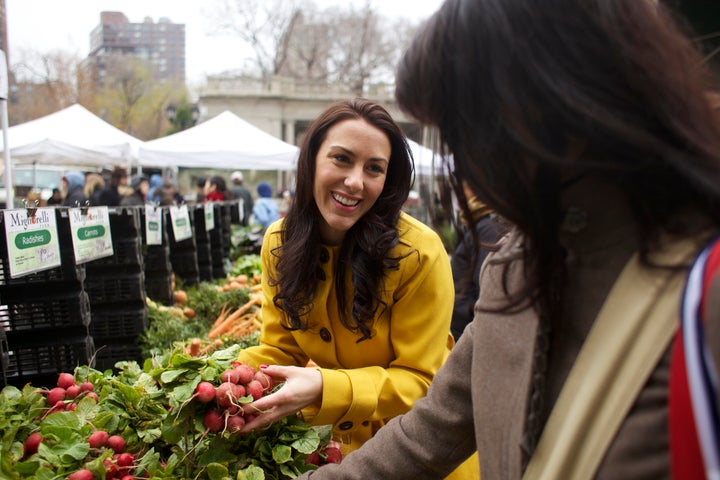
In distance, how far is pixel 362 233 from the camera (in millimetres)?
2111

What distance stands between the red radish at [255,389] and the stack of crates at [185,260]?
466 centimetres

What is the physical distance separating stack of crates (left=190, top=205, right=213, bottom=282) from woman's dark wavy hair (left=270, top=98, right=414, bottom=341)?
4784 millimetres

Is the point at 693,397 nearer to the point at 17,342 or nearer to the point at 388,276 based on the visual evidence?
the point at 388,276

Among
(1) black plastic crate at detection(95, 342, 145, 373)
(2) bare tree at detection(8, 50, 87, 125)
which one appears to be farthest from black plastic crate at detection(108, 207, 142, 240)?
(2) bare tree at detection(8, 50, 87, 125)

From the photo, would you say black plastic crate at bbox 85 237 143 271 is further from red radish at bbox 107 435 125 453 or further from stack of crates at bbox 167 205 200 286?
red radish at bbox 107 435 125 453

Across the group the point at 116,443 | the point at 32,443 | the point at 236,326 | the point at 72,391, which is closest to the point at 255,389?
the point at 116,443

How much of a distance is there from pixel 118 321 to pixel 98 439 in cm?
240

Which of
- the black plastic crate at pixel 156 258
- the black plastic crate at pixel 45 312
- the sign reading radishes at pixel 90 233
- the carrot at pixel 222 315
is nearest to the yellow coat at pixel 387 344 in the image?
→ the black plastic crate at pixel 45 312

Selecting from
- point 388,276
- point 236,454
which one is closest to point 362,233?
point 388,276

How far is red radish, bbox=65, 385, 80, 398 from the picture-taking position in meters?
2.22

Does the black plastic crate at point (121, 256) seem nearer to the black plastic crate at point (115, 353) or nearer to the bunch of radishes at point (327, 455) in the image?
the black plastic crate at point (115, 353)

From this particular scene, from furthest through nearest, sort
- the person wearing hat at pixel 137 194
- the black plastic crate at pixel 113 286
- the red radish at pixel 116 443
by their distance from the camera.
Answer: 1. the person wearing hat at pixel 137 194
2. the black plastic crate at pixel 113 286
3. the red radish at pixel 116 443

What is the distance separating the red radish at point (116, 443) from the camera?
184 centimetres

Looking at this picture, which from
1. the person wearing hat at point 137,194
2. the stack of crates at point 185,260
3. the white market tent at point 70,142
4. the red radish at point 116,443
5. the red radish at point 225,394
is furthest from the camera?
the white market tent at point 70,142
